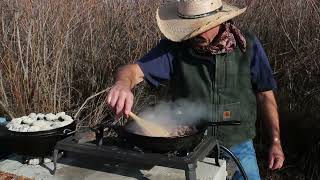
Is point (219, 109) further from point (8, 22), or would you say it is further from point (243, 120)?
point (8, 22)

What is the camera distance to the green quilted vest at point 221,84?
3.15 metres

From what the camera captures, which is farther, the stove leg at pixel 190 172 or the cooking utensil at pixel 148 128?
the cooking utensil at pixel 148 128

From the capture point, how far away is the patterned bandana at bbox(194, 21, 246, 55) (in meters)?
3.06

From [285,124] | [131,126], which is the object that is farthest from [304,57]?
[131,126]

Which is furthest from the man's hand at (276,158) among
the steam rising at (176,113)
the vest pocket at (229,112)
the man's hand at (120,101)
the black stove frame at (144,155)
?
the man's hand at (120,101)

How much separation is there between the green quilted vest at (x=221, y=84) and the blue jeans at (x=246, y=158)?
46 millimetres

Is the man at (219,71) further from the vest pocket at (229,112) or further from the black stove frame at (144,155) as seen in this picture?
the black stove frame at (144,155)

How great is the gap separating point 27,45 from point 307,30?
2.93m

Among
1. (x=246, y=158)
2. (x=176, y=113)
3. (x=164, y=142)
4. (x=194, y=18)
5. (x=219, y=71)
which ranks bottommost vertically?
(x=246, y=158)

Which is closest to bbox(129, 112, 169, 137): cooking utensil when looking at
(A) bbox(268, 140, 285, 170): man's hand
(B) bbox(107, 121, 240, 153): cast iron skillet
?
(B) bbox(107, 121, 240, 153): cast iron skillet

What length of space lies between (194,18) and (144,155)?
3.76ft

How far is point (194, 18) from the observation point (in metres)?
3.04

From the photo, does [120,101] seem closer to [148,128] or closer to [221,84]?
[148,128]

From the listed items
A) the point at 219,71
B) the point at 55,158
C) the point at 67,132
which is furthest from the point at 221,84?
the point at 55,158
